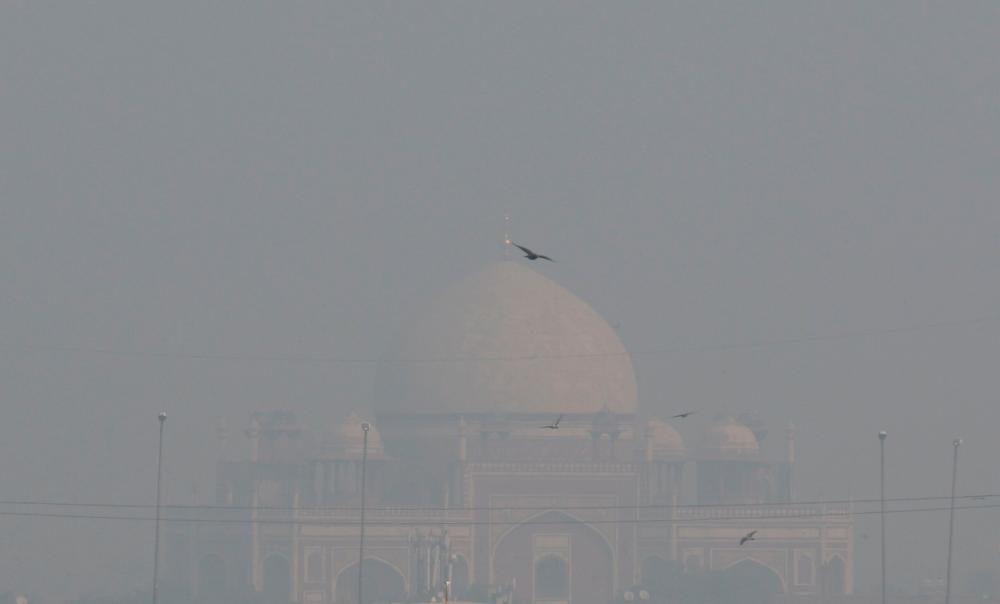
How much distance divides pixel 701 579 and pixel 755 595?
6.41 ft

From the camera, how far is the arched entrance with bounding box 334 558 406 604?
318 ft

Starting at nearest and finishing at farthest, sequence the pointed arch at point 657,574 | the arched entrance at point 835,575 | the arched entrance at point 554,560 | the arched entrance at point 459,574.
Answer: the pointed arch at point 657,574 → the arched entrance at point 459,574 → the arched entrance at point 835,575 → the arched entrance at point 554,560

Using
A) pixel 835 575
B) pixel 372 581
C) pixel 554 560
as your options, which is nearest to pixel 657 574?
pixel 554 560

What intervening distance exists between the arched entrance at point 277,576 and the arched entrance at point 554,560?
23.0 feet

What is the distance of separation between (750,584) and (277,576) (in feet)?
52.9

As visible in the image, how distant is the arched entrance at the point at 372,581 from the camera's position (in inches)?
3814

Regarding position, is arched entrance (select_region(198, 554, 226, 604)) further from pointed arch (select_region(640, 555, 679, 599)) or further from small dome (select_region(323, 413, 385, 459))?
pointed arch (select_region(640, 555, 679, 599))

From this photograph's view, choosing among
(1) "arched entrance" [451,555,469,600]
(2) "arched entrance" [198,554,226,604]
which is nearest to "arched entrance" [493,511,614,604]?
(1) "arched entrance" [451,555,469,600]

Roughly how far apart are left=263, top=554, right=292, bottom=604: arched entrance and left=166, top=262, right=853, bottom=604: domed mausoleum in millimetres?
48

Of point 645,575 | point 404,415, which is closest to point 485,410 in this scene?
point 404,415

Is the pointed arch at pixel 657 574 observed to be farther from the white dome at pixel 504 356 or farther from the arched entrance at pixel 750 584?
the white dome at pixel 504 356

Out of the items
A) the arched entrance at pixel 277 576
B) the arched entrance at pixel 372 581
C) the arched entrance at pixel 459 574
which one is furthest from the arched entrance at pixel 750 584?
the arched entrance at pixel 277 576

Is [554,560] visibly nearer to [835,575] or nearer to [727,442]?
[835,575]

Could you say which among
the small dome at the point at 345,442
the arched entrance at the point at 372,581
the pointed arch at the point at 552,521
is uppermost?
the small dome at the point at 345,442
